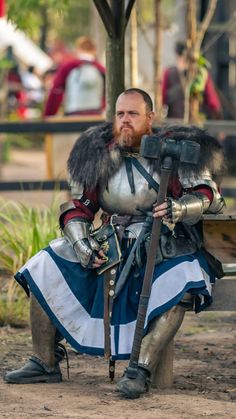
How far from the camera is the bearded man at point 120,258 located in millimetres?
6051

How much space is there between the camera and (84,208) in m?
6.36

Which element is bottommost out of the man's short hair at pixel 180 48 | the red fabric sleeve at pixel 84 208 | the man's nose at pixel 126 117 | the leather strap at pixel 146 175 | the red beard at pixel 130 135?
the red fabric sleeve at pixel 84 208

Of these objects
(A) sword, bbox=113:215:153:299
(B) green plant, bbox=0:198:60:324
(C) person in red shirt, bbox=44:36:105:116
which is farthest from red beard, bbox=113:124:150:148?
(C) person in red shirt, bbox=44:36:105:116

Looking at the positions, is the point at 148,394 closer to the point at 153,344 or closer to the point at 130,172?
the point at 153,344

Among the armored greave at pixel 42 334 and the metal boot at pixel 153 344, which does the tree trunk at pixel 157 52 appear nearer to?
the armored greave at pixel 42 334

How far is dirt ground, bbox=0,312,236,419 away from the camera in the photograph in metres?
5.72

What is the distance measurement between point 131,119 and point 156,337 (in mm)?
1018

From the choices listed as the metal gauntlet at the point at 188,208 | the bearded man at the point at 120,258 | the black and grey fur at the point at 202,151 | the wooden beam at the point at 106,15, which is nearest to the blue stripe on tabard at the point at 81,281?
the bearded man at the point at 120,258

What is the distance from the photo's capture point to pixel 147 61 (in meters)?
15.2

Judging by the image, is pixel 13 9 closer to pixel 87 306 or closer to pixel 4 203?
pixel 4 203

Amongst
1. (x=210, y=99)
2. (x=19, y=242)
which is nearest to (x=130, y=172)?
(x=19, y=242)

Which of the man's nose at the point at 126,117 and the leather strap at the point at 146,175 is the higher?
the man's nose at the point at 126,117

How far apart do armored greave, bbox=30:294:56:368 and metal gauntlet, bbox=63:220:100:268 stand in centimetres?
31

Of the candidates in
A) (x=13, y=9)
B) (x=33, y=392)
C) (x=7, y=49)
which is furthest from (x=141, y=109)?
(x=7, y=49)
